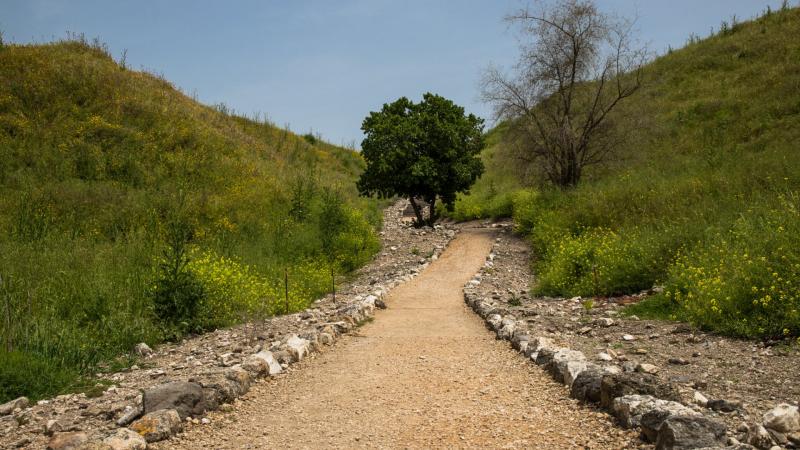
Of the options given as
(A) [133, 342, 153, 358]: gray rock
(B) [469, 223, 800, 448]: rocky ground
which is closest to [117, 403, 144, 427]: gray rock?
(A) [133, 342, 153, 358]: gray rock

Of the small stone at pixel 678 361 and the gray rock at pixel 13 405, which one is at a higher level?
the small stone at pixel 678 361

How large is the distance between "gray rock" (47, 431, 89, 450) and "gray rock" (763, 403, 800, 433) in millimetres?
4992

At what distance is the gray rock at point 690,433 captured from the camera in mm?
3740

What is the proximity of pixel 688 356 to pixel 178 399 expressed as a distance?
559 centimetres

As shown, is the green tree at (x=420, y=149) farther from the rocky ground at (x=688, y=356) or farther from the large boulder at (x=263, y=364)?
the large boulder at (x=263, y=364)

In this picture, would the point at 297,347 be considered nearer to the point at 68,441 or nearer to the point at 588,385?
the point at 68,441

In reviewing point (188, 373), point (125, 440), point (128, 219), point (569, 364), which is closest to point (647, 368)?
point (569, 364)

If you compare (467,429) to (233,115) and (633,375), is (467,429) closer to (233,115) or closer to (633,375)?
(633,375)

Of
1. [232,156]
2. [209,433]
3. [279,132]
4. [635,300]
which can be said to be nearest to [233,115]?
[279,132]

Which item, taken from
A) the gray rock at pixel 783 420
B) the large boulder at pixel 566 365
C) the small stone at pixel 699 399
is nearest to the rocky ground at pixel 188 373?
the large boulder at pixel 566 365

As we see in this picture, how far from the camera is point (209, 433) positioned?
16.4 feet

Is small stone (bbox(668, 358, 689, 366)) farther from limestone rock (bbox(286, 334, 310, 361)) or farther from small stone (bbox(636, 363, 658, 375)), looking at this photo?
limestone rock (bbox(286, 334, 310, 361))

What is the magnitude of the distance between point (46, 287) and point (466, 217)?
2448 cm

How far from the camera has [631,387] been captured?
4.98 metres
